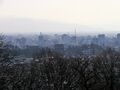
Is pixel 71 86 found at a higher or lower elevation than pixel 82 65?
lower

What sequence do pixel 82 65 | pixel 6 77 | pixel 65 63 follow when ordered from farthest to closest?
pixel 65 63 → pixel 82 65 → pixel 6 77

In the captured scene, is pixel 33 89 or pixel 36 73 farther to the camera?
pixel 36 73

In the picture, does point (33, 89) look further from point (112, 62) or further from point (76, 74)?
point (112, 62)

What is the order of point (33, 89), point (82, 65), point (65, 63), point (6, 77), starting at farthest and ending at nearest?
point (65, 63), point (82, 65), point (33, 89), point (6, 77)

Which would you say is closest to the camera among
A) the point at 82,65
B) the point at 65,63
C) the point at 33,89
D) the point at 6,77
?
the point at 6,77

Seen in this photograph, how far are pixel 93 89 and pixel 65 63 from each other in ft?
7.16

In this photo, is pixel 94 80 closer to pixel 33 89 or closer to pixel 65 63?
pixel 65 63

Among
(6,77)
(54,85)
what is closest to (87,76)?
(54,85)

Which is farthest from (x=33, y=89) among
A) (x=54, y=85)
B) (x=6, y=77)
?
(x=6, y=77)

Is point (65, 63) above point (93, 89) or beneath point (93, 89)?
above

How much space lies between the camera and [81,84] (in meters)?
15.4

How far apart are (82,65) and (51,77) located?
1651 millimetres

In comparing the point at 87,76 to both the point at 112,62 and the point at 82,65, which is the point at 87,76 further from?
the point at 112,62

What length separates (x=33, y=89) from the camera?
14812 mm
